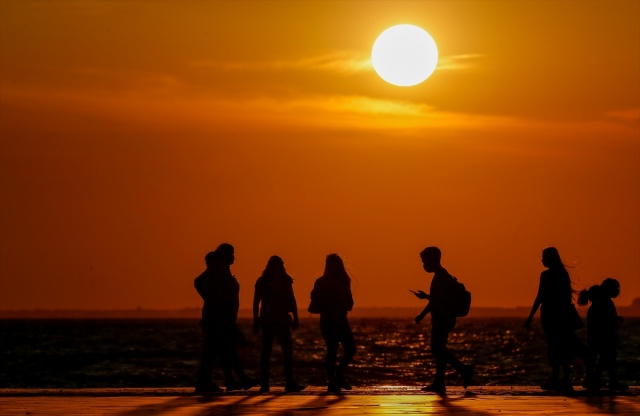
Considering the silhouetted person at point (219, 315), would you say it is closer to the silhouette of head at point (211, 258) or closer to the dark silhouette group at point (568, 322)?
the silhouette of head at point (211, 258)

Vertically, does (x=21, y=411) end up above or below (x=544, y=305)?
below

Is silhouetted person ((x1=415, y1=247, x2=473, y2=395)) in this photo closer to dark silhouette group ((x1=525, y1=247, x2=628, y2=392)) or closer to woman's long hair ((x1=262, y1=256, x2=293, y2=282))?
dark silhouette group ((x1=525, y1=247, x2=628, y2=392))

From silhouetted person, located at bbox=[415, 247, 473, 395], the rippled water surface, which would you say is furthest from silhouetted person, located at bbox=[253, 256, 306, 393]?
the rippled water surface

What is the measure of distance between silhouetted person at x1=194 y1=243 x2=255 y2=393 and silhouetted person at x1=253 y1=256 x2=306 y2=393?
41cm

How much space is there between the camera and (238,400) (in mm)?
17156

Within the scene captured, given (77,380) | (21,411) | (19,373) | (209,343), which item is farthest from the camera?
(19,373)

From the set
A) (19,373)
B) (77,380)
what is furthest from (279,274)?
(19,373)

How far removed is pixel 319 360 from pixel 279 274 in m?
43.4

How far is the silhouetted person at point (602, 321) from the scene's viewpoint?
19516 millimetres

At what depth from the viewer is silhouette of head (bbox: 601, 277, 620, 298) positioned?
19.5 metres

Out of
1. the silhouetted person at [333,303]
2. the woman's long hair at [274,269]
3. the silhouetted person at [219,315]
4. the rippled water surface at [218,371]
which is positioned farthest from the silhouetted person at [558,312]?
the rippled water surface at [218,371]

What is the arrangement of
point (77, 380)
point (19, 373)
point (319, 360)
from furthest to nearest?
point (319, 360) → point (19, 373) → point (77, 380)

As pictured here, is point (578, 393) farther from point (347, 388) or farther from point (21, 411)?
point (21, 411)

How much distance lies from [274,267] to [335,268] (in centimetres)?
90
